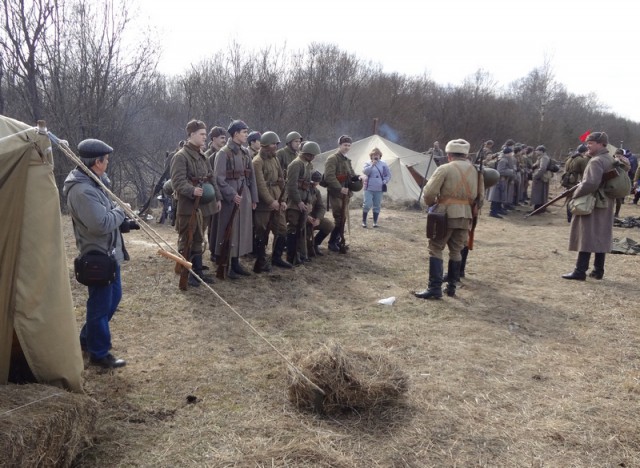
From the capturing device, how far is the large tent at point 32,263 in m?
2.88

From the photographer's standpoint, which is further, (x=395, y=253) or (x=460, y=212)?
(x=395, y=253)

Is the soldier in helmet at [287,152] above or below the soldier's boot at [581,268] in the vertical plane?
above

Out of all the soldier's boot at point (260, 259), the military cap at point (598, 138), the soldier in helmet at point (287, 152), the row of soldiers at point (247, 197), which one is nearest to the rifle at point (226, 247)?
the row of soldiers at point (247, 197)

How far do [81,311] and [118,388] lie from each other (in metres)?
1.85

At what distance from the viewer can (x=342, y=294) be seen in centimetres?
662

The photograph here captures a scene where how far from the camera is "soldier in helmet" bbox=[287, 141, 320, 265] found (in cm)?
747

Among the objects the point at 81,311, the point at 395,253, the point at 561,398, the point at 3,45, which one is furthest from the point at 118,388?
the point at 3,45

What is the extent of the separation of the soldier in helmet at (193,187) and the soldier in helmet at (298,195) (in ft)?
4.90

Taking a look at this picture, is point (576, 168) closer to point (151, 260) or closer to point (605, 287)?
point (605, 287)

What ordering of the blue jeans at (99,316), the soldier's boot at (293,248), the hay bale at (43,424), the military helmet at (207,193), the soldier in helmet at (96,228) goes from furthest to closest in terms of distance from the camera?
the soldier's boot at (293,248), the military helmet at (207,193), the blue jeans at (99,316), the soldier in helmet at (96,228), the hay bale at (43,424)

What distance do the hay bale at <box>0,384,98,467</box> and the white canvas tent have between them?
13.1 meters

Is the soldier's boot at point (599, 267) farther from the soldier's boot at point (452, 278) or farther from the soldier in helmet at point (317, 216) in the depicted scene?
the soldier in helmet at point (317, 216)

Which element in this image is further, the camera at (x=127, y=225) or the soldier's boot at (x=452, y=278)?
the soldier's boot at (x=452, y=278)

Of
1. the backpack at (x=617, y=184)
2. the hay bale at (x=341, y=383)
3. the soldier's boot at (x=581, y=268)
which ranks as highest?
the backpack at (x=617, y=184)
